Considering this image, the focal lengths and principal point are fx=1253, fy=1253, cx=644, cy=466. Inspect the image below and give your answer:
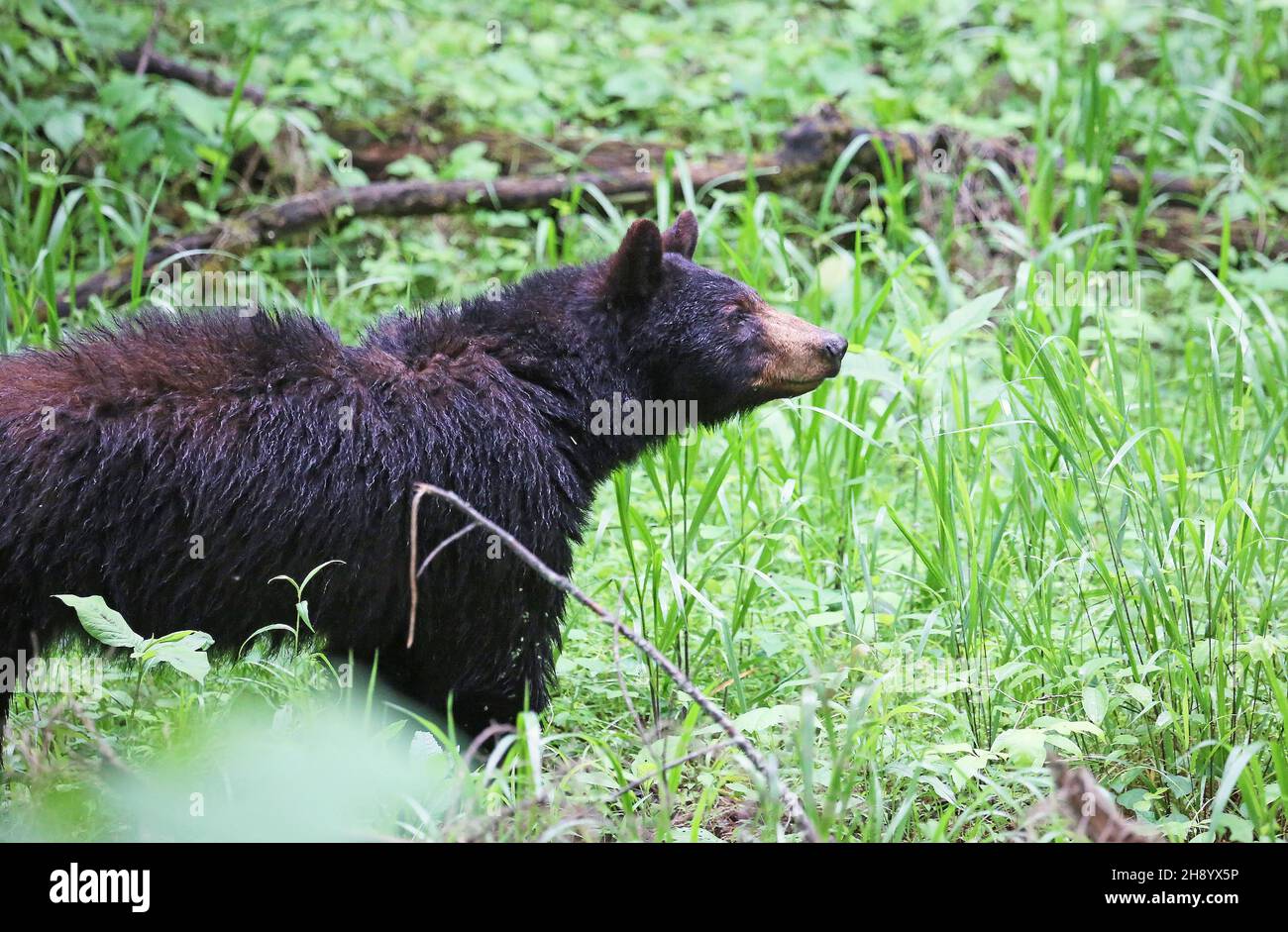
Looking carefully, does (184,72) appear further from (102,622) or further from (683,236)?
(102,622)

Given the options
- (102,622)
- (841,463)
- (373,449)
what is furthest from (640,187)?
(102,622)

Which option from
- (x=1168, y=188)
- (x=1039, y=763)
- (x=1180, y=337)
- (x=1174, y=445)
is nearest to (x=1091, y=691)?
(x=1039, y=763)

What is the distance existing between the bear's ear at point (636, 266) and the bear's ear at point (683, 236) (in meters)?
0.42

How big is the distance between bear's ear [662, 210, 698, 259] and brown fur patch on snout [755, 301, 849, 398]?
419 mm

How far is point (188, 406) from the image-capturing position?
3.75 m

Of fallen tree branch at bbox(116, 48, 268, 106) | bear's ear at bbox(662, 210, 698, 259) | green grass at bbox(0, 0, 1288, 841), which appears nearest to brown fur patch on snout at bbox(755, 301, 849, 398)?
green grass at bbox(0, 0, 1288, 841)

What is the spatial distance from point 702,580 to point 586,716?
2.13 feet

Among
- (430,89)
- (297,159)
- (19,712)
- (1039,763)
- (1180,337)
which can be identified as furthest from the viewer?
(430,89)

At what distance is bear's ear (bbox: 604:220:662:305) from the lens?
13.9 feet

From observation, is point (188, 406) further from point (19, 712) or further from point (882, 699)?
point (882, 699)

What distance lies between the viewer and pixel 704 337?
4.46 m

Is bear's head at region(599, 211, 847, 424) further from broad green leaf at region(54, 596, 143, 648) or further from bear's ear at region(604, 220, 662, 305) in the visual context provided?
broad green leaf at region(54, 596, 143, 648)

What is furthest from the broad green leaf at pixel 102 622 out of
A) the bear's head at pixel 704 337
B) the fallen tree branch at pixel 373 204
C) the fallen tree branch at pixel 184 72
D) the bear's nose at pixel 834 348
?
the fallen tree branch at pixel 184 72

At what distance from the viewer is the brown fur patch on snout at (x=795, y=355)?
4570mm
